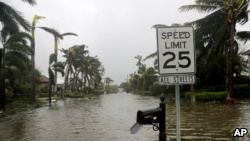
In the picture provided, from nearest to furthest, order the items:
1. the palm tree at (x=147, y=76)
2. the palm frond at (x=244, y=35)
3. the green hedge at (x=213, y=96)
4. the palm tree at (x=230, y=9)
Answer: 1. the palm tree at (x=230, y=9)
2. the palm frond at (x=244, y=35)
3. the green hedge at (x=213, y=96)
4. the palm tree at (x=147, y=76)

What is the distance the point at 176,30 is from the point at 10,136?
8.95 metres

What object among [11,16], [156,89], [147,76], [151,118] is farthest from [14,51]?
[147,76]

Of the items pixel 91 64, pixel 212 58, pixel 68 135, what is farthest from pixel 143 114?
pixel 91 64

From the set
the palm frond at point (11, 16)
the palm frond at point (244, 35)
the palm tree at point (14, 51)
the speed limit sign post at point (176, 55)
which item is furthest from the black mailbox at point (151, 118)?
the palm frond at point (244, 35)

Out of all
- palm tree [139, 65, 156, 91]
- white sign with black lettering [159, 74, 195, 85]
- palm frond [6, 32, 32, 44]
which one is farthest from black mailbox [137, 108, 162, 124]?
palm tree [139, 65, 156, 91]

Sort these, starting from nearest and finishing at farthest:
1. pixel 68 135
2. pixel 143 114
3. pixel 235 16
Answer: pixel 143 114
pixel 68 135
pixel 235 16

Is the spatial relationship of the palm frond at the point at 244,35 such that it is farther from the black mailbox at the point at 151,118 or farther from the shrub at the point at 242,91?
the black mailbox at the point at 151,118

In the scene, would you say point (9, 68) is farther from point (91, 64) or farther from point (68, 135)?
point (91, 64)

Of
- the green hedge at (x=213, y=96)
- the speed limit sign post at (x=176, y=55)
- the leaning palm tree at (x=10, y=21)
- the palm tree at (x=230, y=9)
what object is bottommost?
the green hedge at (x=213, y=96)

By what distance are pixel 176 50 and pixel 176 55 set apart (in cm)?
7

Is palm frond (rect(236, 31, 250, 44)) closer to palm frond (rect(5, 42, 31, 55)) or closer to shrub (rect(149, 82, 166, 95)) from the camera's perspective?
palm frond (rect(5, 42, 31, 55))

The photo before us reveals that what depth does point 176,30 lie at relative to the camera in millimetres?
3887

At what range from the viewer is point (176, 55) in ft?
12.6

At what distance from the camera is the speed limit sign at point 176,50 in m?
3.84
